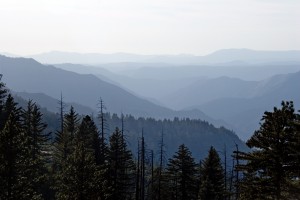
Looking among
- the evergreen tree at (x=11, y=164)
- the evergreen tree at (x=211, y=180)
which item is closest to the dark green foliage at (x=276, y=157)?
the evergreen tree at (x=11, y=164)

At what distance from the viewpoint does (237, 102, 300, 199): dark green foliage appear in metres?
21.9

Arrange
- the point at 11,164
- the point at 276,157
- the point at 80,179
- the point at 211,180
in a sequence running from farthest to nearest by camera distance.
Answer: the point at 211,180 < the point at 80,179 < the point at 11,164 < the point at 276,157

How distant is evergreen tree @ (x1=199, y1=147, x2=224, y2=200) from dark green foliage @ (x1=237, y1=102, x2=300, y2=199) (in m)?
29.4

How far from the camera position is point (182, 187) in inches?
2137

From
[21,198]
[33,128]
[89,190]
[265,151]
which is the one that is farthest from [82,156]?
[33,128]

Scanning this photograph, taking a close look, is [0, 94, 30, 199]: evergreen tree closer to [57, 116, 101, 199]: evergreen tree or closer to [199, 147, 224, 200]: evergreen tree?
[57, 116, 101, 199]: evergreen tree

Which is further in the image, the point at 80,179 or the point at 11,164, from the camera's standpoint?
the point at 80,179

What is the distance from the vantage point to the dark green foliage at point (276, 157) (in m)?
21.9

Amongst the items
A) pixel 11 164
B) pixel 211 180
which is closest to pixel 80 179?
pixel 11 164

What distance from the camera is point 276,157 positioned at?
22344 mm

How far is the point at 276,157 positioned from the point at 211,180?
103ft

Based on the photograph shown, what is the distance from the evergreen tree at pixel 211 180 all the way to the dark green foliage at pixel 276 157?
29.4 metres

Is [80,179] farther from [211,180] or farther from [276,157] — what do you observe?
[211,180]

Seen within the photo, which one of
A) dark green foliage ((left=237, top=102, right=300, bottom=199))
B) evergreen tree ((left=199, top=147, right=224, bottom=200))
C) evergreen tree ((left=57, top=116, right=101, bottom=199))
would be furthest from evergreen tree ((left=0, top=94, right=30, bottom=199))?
evergreen tree ((left=199, top=147, right=224, bottom=200))
